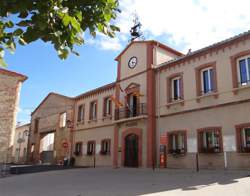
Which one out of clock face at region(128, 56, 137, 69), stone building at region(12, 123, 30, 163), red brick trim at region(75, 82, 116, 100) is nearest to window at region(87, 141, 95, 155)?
red brick trim at region(75, 82, 116, 100)

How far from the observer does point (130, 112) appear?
20.9 meters

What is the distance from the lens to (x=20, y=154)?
1593 inches

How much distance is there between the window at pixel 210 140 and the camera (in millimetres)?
14706

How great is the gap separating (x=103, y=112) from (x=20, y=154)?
2163 cm

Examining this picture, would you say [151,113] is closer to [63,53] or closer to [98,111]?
[98,111]

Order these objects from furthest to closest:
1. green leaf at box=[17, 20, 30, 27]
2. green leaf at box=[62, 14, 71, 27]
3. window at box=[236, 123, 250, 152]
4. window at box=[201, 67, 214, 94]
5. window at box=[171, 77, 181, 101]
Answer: window at box=[171, 77, 181, 101], window at box=[201, 67, 214, 94], window at box=[236, 123, 250, 152], green leaf at box=[17, 20, 30, 27], green leaf at box=[62, 14, 71, 27]

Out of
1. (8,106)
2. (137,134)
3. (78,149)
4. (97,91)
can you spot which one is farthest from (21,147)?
(137,134)

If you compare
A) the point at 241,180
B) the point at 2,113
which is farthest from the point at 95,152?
the point at 241,180

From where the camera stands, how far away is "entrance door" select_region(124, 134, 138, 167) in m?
19.5

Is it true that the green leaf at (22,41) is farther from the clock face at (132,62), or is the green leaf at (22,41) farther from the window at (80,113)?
the window at (80,113)

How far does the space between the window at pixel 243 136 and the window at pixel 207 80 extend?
2.87 meters

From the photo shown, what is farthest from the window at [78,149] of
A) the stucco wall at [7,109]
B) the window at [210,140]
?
the window at [210,140]

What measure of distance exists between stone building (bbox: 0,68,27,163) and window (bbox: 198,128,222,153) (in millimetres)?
11041

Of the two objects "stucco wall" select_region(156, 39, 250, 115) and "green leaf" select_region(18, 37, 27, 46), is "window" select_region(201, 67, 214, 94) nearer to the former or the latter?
"stucco wall" select_region(156, 39, 250, 115)
